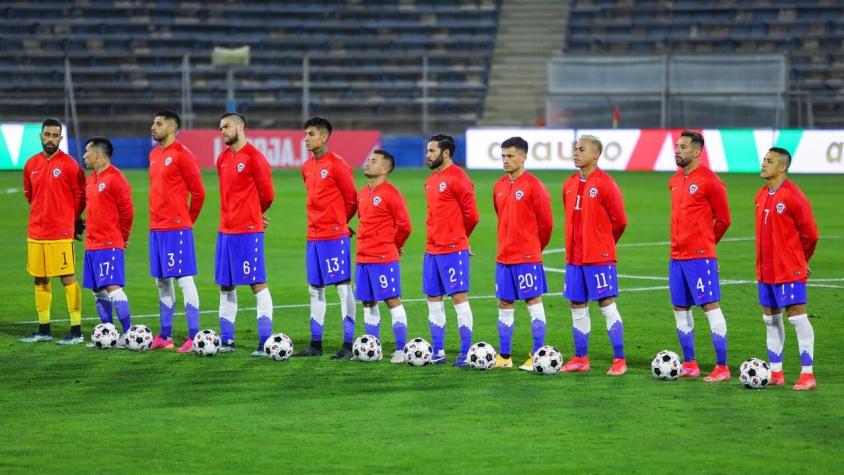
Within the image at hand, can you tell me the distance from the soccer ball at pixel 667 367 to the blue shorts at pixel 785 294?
88 centimetres

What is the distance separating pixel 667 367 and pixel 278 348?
3590 mm

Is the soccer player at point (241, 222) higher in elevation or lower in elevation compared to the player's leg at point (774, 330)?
higher

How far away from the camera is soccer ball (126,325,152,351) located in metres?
13.1

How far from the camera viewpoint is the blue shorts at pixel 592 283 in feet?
38.4

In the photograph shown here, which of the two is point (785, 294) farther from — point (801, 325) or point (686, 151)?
point (686, 151)

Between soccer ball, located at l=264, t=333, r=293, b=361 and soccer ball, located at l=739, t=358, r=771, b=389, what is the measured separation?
4171mm

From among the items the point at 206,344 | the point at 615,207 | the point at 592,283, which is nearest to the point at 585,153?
the point at 615,207

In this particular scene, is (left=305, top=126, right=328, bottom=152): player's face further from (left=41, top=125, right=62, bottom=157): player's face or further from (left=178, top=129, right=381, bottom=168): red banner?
(left=178, top=129, right=381, bottom=168): red banner

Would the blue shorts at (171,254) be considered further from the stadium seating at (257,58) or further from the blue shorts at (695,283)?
the stadium seating at (257,58)

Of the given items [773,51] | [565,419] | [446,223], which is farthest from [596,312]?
[773,51]

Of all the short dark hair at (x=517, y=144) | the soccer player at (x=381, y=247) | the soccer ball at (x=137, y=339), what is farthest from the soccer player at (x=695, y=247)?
the soccer ball at (x=137, y=339)

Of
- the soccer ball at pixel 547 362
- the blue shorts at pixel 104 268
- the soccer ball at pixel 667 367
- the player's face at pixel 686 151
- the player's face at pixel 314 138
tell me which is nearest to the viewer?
the soccer ball at pixel 667 367

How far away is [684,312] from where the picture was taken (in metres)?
11.6

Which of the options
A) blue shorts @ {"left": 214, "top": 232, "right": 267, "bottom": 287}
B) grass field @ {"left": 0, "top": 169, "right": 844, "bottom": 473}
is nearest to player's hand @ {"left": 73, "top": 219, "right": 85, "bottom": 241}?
grass field @ {"left": 0, "top": 169, "right": 844, "bottom": 473}
